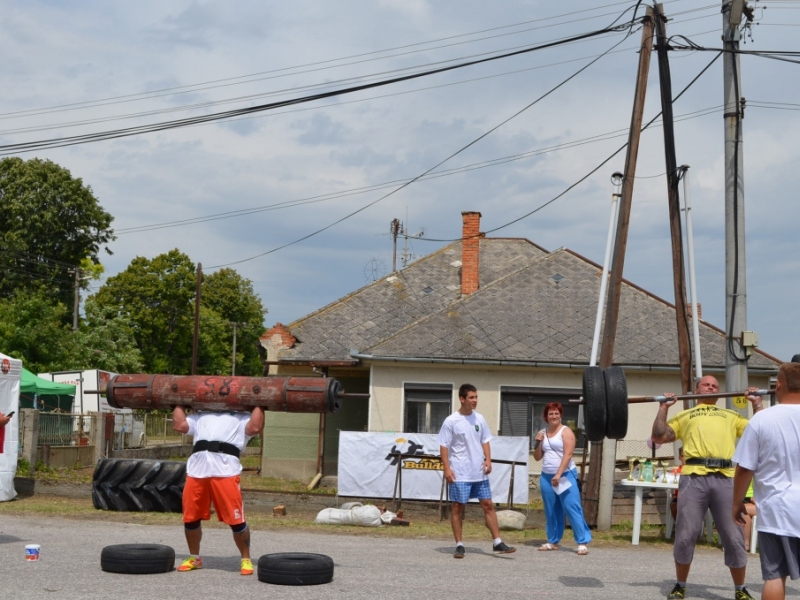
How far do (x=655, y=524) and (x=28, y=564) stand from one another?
909cm

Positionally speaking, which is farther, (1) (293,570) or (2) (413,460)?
(2) (413,460)

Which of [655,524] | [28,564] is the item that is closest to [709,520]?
[655,524]

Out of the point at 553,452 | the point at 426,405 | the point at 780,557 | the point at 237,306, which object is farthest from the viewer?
the point at 237,306

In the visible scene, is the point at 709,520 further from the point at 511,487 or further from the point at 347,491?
the point at 347,491

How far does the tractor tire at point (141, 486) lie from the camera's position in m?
15.4

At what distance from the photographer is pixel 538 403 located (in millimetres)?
20844

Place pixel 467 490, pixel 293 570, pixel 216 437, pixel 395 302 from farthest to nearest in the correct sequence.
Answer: pixel 395 302, pixel 467 490, pixel 216 437, pixel 293 570

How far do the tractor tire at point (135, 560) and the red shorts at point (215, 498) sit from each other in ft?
1.25

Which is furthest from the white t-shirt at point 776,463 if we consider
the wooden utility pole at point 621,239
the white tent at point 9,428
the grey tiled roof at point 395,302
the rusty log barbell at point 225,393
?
the grey tiled roof at point 395,302

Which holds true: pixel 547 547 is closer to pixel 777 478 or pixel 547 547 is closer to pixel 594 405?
pixel 594 405

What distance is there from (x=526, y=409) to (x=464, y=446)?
1001 centimetres

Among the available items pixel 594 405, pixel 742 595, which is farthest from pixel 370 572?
pixel 742 595

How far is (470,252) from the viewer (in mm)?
25562

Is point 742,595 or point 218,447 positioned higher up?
point 218,447
